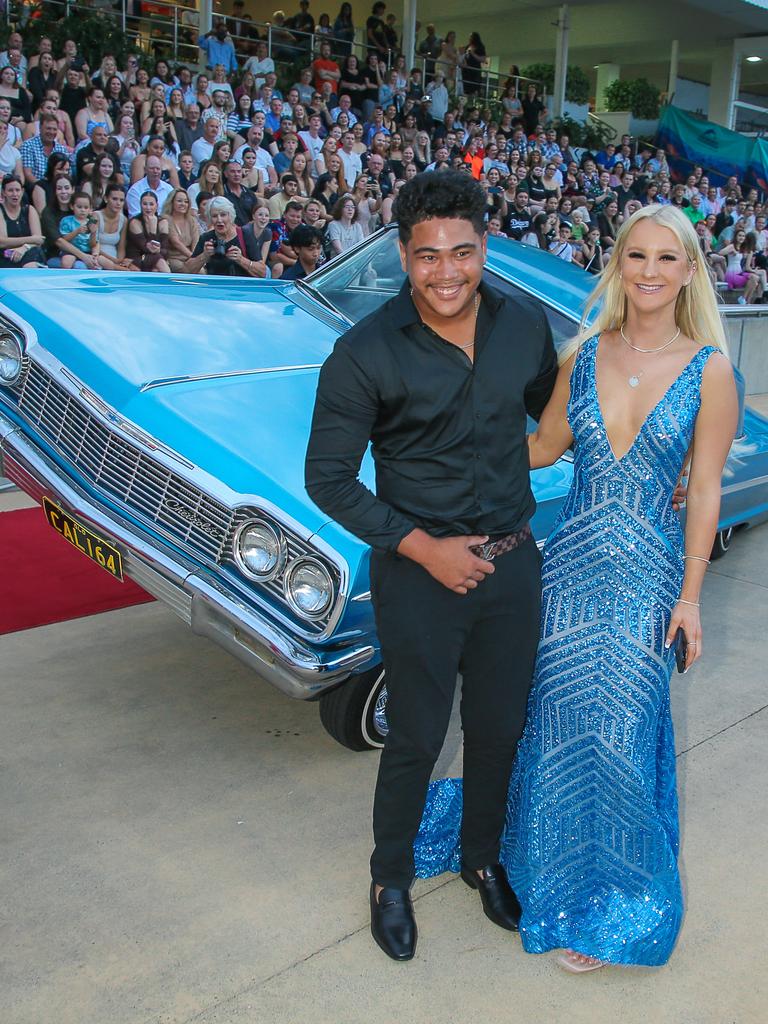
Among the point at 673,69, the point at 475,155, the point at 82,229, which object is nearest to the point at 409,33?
the point at 475,155

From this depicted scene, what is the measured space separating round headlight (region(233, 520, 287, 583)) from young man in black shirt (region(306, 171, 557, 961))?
2.32ft

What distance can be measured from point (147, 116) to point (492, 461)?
33.9 feet

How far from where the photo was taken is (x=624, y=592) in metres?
2.42

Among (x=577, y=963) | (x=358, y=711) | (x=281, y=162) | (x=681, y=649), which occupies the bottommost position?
(x=577, y=963)

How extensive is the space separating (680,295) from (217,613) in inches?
62.7

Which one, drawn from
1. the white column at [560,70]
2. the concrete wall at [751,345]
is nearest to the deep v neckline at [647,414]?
the concrete wall at [751,345]

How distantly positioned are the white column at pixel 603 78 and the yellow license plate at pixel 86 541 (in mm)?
28697

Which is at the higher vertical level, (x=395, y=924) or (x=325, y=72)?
(x=325, y=72)

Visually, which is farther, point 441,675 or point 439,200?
point 441,675

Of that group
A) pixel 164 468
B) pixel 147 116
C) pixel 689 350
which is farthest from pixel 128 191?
pixel 689 350

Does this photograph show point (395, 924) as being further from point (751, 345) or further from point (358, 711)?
point (751, 345)

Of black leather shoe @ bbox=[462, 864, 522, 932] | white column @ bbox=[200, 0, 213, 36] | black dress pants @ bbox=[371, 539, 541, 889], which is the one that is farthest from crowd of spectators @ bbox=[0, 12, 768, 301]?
black leather shoe @ bbox=[462, 864, 522, 932]

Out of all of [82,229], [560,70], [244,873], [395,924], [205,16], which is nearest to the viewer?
[395,924]

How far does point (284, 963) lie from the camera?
8.09ft
